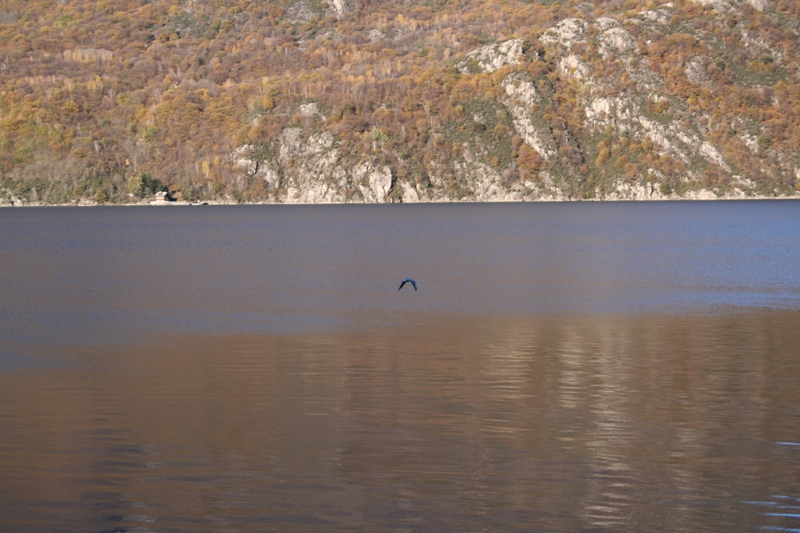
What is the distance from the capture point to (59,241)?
89.6m

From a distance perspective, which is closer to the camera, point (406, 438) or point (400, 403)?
point (406, 438)

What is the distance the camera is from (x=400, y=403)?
74.3 ft

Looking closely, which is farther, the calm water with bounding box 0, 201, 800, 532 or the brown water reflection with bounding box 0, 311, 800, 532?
the calm water with bounding box 0, 201, 800, 532

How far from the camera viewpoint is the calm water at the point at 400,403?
15625 mm

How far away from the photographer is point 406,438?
19.5m

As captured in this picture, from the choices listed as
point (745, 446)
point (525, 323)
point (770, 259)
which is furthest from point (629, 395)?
point (770, 259)

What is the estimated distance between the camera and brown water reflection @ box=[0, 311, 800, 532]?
15.3 meters

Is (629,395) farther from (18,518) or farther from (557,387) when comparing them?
(18,518)

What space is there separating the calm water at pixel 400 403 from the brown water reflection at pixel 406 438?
65mm

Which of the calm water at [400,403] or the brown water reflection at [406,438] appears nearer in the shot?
the brown water reflection at [406,438]

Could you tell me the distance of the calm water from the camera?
1562cm

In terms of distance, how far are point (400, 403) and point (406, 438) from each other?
3169 millimetres

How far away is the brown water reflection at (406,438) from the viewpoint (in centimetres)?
1534

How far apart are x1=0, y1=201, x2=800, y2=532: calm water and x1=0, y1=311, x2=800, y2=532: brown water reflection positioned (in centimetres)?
6
